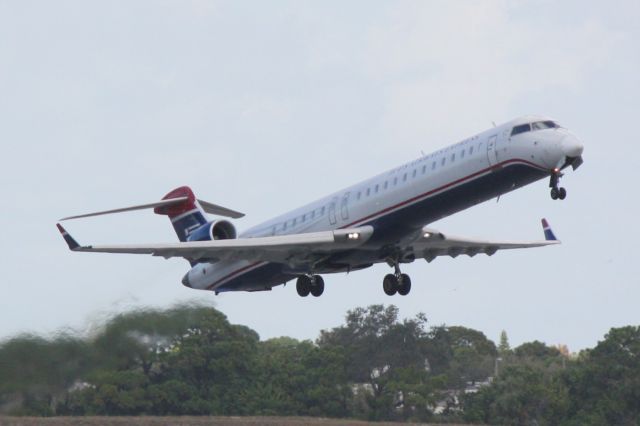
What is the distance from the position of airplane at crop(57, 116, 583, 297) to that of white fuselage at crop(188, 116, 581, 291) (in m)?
0.03

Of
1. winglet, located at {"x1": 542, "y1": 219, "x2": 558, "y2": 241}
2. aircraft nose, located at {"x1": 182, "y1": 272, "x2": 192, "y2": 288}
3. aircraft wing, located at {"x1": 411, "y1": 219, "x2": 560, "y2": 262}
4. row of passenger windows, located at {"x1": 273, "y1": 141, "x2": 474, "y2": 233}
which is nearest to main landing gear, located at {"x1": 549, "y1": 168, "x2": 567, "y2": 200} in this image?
row of passenger windows, located at {"x1": 273, "y1": 141, "x2": 474, "y2": 233}

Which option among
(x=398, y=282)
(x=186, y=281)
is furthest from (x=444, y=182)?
(x=186, y=281)

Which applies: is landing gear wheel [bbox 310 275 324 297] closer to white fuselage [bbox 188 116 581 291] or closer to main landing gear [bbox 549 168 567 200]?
white fuselage [bbox 188 116 581 291]

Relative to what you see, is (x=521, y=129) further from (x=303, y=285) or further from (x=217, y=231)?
(x=217, y=231)

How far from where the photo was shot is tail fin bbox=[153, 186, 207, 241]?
156 ft

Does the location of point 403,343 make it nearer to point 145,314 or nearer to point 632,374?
Answer: point 632,374

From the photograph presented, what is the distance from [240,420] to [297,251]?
6.92 meters

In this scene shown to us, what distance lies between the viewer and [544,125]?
38031mm

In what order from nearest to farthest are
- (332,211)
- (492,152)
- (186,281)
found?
(492,152)
(332,211)
(186,281)

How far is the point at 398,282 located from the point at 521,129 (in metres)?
7.04

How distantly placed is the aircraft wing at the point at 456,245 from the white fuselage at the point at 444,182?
184cm

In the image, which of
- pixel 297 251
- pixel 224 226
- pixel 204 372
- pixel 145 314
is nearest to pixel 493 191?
pixel 297 251

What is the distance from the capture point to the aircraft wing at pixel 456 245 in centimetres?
4244

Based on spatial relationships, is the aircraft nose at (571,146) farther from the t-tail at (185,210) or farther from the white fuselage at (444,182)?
the t-tail at (185,210)
